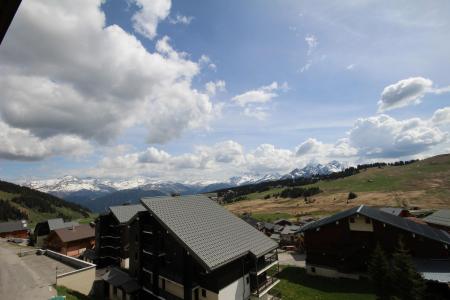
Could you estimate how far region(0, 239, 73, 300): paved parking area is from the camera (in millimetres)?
35375

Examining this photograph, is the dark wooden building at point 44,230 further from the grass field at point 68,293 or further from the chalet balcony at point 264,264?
the chalet balcony at point 264,264

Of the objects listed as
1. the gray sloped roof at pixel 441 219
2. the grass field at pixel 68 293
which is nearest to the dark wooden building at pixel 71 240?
the grass field at pixel 68 293

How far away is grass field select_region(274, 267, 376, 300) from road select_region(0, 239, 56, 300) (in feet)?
105

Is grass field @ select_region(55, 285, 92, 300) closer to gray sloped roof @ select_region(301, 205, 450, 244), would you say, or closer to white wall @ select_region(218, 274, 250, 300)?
white wall @ select_region(218, 274, 250, 300)

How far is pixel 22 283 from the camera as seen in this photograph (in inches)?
1574

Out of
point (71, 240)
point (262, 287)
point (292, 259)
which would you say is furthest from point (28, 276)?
point (292, 259)

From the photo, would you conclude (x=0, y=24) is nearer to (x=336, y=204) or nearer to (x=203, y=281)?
(x=203, y=281)

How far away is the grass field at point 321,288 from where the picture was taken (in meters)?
36.8

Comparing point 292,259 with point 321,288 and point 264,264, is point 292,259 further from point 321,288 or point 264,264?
point 264,264

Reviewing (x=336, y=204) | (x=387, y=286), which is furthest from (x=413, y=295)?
(x=336, y=204)

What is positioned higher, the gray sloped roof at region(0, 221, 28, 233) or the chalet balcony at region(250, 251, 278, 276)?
the chalet balcony at region(250, 251, 278, 276)

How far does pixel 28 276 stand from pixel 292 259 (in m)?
50.4

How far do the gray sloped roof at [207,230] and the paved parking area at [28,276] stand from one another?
18775 mm

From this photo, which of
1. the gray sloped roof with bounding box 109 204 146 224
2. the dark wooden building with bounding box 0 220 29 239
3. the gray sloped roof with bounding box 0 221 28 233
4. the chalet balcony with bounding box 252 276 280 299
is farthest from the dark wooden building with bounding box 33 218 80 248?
the chalet balcony with bounding box 252 276 280 299
